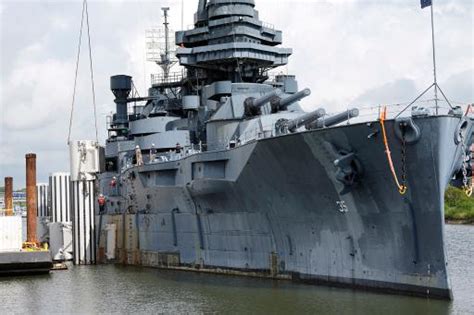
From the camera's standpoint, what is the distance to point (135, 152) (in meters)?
32.2

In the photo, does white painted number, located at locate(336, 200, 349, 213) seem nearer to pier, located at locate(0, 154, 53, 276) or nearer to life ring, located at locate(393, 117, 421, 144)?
life ring, located at locate(393, 117, 421, 144)

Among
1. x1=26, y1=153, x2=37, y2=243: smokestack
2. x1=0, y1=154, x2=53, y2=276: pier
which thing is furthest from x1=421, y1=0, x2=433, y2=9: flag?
x1=26, y1=153, x2=37, y2=243: smokestack

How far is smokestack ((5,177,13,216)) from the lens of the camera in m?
31.7

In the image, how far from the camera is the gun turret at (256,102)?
85.5 feet

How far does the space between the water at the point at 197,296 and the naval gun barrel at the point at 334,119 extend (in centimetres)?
482

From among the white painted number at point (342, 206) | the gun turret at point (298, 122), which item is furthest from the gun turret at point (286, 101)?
the white painted number at point (342, 206)

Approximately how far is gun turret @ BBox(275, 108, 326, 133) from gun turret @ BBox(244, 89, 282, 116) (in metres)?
2.13

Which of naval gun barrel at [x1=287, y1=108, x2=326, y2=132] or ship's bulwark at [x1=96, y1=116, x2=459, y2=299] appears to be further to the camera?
naval gun barrel at [x1=287, y1=108, x2=326, y2=132]

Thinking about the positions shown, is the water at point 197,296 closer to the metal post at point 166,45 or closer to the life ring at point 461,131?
the life ring at point 461,131

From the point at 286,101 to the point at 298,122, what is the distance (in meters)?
2.98

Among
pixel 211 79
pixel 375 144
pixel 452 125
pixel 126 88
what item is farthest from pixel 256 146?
pixel 126 88

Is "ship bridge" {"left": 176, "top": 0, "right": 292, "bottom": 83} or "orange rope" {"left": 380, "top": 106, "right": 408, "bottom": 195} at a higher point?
"ship bridge" {"left": 176, "top": 0, "right": 292, "bottom": 83}

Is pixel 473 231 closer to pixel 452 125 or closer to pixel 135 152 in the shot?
pixel 135 152

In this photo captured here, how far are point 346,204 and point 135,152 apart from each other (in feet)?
44.9
